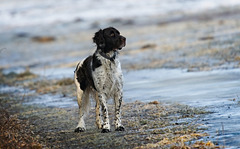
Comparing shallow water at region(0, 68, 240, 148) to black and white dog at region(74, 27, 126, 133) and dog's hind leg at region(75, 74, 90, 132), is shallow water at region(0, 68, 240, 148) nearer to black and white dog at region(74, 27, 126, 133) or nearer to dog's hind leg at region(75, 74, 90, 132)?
black and white dog at region(74, 27, 126, 133)

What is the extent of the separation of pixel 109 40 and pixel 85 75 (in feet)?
2.92

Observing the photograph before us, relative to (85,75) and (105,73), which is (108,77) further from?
(85,75)

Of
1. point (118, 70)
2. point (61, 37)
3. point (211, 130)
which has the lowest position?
point (211, 130)

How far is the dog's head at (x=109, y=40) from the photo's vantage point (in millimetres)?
9078

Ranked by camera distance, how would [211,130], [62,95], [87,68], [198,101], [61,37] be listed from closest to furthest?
[211,130]
[87,68]
[198,101]
[62,95]
[61,37]

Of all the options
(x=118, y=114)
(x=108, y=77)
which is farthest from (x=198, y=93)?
(x=108, y=77)

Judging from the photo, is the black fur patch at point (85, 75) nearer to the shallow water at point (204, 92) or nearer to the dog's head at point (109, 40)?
the dog's head at point (109, 40)

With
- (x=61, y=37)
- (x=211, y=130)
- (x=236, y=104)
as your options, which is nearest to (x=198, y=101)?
(x=236, y=104)

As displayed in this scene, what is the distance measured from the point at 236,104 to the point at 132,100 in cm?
351

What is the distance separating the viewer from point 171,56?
23.9 metres

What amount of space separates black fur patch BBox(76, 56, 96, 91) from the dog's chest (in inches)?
11.3

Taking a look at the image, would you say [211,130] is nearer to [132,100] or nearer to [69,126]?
[69,126]

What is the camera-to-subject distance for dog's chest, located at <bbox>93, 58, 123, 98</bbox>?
29.1 feet

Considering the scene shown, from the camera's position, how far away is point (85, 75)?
9594mm
